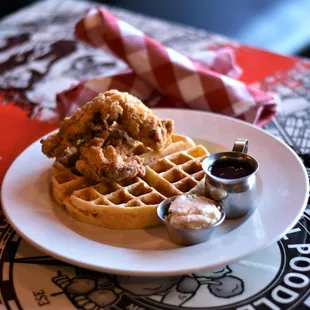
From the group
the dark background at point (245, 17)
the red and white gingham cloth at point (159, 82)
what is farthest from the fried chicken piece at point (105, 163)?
the dark background at point (245, 17)

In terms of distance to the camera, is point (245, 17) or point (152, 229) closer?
point (152, 229)

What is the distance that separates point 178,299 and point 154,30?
5.12 ft

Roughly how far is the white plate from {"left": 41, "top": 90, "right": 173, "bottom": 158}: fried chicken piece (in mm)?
120

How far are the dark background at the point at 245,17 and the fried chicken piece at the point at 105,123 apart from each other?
1.88 metres

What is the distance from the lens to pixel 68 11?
2.56m

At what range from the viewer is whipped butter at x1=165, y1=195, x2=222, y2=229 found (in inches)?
43.4

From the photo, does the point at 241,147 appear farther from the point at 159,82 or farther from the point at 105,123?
the point at 159,82

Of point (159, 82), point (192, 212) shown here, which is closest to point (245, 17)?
point (159, 82)

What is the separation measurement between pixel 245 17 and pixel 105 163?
230cm

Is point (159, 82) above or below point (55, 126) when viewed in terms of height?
above

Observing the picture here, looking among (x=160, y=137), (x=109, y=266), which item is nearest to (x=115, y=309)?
(x=109, y=266)

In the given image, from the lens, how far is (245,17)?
329 cm

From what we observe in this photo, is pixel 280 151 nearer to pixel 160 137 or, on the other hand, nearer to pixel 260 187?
pixel 260 187

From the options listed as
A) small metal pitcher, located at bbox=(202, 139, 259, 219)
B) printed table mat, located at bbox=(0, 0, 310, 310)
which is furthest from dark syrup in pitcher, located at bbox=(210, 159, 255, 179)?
printed table mat, located at bbox=(0, 0, 310, 310)
